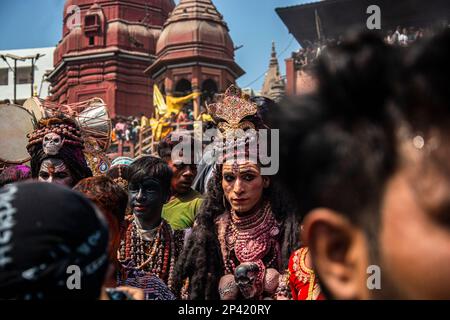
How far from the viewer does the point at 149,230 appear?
455cm

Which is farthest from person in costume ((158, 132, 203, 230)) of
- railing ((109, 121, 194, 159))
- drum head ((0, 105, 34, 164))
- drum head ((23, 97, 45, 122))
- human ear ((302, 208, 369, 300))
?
railing ((109, 121, 194, 159))

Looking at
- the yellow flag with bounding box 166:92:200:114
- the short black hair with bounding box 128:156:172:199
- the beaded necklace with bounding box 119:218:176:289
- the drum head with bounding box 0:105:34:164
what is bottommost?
the beaded necklace with bounding box 119:218:176:289

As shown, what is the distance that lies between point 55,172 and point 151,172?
63 cm

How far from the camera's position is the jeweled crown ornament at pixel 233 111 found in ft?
15.1

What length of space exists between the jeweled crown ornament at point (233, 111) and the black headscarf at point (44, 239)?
9.94 ft

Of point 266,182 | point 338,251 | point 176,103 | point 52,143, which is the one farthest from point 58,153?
point 176,103

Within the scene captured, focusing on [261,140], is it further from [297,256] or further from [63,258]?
[63,258]

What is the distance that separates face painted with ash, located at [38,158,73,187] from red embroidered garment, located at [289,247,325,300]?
5.46 feet

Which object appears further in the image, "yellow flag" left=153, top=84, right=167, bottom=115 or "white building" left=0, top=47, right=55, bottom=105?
"white building" left=0, top=47, right=55, bottom=105

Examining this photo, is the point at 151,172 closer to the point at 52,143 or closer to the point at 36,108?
the point at 52,143

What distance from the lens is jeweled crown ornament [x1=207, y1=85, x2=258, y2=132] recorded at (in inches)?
181

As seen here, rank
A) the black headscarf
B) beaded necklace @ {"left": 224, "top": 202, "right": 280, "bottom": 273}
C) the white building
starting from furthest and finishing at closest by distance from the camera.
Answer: the white building → beaded necklace @ {"left": 224, "top": 202, "right": 280, "bottom": 273} → the black headscarf

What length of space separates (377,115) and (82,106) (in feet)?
26.5

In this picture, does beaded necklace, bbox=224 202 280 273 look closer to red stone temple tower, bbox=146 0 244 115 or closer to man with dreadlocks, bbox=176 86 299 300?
man with dreadlocks, bbox=176 86 299 300
